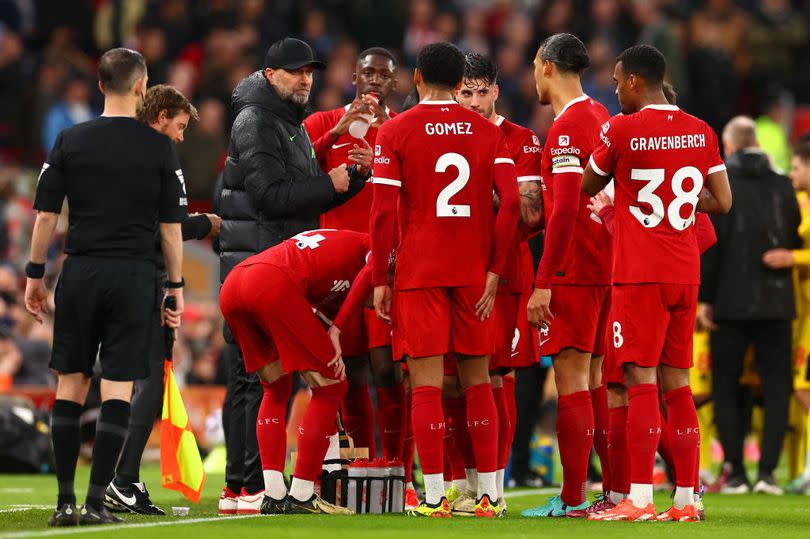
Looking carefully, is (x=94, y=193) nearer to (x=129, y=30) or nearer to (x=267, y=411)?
(x=267, y=411)

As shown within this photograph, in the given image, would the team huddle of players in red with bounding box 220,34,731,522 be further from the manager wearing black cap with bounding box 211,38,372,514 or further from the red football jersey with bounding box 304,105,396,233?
the red football jersey with bounding box 304,105,396,233

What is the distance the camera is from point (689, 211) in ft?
26.3

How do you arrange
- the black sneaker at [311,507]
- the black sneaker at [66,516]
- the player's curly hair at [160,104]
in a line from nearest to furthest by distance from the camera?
the black sneaker at [66,516]
the black sneaker at [311,507]
the player's curly hair at [160,104]

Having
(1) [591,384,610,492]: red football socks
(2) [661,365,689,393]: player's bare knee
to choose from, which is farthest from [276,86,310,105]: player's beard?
(2) [661,365,689,393]: player's bare knee

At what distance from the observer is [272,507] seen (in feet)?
27.1

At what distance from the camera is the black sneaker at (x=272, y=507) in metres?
8.24

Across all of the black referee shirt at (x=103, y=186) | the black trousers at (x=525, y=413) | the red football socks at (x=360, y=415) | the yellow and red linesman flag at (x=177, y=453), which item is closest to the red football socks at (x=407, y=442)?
the red football socks at (x=360, y=415)

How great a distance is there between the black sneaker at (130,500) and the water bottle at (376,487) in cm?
127

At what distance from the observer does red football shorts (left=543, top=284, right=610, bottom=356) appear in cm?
830

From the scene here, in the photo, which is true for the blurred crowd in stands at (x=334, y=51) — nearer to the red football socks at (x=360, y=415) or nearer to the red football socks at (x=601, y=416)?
the red football socks at (x=360, y=415)

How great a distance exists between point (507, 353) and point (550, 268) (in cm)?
81

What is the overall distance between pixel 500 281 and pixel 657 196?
111cm

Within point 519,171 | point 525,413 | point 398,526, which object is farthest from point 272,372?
point 525,413

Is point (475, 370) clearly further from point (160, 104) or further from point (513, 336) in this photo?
point (160, 104)
